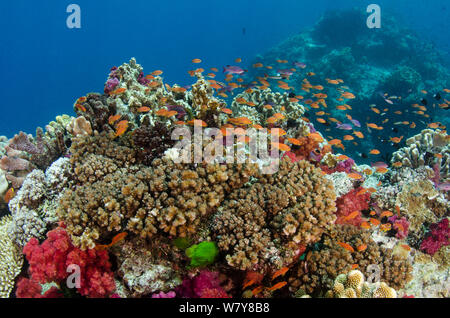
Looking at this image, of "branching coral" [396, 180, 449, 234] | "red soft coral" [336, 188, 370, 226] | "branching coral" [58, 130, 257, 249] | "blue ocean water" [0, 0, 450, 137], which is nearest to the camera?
"branching coral" [58, 130, 257, 249]

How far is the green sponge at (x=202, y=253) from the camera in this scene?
340 centimetres

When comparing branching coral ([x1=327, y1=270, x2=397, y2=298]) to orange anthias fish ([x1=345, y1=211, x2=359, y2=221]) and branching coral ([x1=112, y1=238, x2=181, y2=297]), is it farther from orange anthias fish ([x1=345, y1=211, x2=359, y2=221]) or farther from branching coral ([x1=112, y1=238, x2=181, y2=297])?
branching coral ([x1=112, y1=238, x2=181, y2=297])

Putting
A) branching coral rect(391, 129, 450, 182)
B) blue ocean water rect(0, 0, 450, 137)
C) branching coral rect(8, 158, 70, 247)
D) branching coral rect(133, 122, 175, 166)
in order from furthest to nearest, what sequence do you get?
blue ocean water rect(0, 0, 450, 137)
branching coral rect(391, 129, 450, 182)
branching coral rect(133, 122, 175, 166)
branching coral rect(8, 158, 70, 247)

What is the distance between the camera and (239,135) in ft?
17.0

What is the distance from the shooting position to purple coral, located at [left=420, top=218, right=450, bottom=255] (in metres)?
A: 4.51

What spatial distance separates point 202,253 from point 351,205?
11.2 ft

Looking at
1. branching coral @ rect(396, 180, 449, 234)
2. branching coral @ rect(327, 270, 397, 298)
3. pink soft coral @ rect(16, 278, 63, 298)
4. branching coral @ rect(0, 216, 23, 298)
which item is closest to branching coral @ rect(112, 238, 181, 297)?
pink soft coral @ rect(16, 278, 63, 298)

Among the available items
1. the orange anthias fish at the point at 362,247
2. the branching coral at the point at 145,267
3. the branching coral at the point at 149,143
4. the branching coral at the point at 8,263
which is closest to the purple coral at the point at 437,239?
the orange anthias fish at the point at 362,247

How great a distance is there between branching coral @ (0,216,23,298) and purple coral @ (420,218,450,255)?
23.6 feet

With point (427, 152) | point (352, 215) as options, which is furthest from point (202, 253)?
point (427, 152)

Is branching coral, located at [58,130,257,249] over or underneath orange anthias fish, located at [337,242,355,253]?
over

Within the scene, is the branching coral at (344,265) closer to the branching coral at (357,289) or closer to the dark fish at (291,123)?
the branching coral at (357,289)
